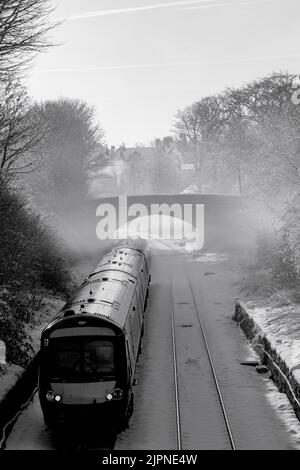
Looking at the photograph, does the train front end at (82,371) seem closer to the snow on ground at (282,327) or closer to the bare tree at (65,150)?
the snow on ground at (282,327)

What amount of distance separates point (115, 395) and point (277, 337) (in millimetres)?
9160

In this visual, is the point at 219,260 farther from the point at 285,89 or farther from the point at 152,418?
the point at 152,418

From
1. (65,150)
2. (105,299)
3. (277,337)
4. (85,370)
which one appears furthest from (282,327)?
(65,150)

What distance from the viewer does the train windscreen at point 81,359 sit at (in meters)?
13.5

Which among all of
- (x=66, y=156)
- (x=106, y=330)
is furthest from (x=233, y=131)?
(x=106, y=330)

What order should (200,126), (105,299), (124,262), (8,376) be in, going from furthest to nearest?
(200,126) < (124,262) < (8,376) < (105,299)

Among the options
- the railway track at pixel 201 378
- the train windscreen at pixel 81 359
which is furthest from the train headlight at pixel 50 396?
the railway track at pixel 201 378

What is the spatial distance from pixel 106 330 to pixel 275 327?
34.6 feet

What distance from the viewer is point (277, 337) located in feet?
68.4

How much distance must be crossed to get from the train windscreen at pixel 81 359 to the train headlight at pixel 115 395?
319 millimetres

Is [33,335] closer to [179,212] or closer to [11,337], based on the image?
[11,337]

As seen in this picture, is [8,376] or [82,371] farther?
[8,376]

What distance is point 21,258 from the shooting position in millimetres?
22750

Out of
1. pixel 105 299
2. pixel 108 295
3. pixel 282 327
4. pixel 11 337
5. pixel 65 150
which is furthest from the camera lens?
pixel 65 150
